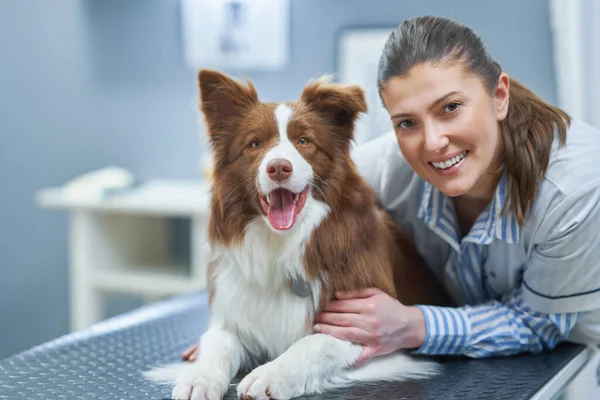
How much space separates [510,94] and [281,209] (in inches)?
23.1

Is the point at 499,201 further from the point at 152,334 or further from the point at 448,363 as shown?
the point at 152,334

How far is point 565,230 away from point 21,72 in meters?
2.72

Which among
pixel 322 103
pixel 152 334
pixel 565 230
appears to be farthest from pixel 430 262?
pixel 152 334

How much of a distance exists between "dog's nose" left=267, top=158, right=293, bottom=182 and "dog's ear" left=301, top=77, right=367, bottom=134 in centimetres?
19

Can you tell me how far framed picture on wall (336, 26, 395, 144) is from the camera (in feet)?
10.0

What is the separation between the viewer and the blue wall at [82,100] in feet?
10.9

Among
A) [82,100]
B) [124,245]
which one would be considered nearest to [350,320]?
[124,245]

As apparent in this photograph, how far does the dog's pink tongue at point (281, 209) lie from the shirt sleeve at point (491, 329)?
384 millimetres

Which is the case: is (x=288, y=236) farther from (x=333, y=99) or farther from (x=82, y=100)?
(x=82, y=100)

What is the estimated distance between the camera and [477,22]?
2.92 m

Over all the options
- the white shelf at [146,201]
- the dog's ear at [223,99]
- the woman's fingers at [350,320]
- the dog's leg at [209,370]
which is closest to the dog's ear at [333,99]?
the dog's ear at [223,99]

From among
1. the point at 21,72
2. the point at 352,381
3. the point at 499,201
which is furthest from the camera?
the point at 21,72

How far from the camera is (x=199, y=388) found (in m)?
1.36

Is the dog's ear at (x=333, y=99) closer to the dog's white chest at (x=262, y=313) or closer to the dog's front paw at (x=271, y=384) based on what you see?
the dog's white chest at (x=262, y=313)
